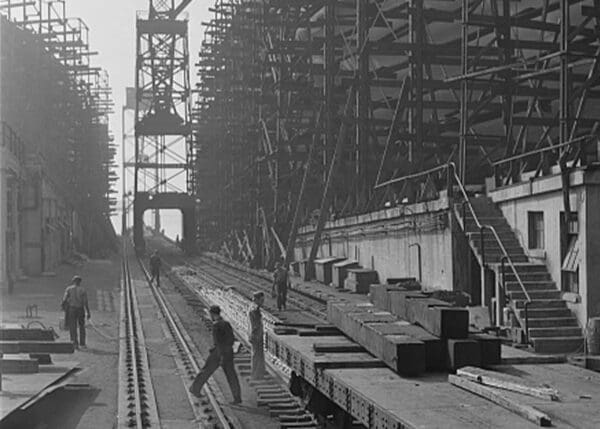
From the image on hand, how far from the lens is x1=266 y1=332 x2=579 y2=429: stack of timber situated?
19.7ft

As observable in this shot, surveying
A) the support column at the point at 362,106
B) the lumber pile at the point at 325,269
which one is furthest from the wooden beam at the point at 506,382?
the lumber pile at the point at 325,269

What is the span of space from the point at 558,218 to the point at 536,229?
138 centimetres

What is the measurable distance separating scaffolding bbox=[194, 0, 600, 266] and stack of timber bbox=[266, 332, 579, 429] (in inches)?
315

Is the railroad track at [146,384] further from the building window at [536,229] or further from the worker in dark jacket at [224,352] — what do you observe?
the building window at [536,229]

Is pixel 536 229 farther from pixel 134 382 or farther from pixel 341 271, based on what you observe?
pixel 341 271

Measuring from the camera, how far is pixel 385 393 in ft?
22.8

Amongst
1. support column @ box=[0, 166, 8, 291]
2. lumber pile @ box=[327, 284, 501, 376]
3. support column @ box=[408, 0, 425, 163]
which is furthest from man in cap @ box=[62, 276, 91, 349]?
support column @ box=[0, 166, 8, 291]

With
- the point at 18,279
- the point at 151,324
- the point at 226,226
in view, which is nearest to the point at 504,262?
the point at 151,324

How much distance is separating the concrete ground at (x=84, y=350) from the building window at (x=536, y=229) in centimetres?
775

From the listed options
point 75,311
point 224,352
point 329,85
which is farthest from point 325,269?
point 224,352

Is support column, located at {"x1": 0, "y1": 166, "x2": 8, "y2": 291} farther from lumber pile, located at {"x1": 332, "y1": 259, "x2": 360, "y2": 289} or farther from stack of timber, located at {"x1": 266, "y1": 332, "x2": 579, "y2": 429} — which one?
stack of timber, located at {"x1": 266, "y1": 332, "x2": 579, "y2": 429}

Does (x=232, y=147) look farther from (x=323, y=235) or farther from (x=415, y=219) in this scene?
(x=415, y=219)

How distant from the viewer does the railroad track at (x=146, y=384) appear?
36.8 feet

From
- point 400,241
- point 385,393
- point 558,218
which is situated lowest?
point 385,393
